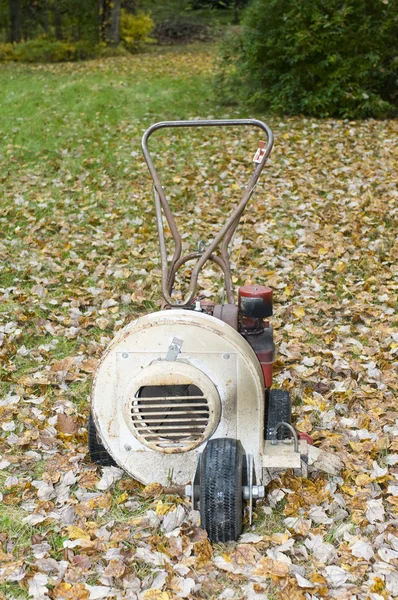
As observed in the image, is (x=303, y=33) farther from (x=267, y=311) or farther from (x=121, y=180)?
(x=267, y=311)

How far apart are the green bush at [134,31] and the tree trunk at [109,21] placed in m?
0.50

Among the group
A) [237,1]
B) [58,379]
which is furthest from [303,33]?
[237,1]

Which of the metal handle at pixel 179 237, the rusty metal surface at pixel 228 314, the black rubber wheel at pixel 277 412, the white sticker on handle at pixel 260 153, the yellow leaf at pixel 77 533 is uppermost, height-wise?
the white sticker on handle at pixel 260 153

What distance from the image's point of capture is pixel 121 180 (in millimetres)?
8930

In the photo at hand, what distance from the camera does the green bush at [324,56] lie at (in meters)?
10.3

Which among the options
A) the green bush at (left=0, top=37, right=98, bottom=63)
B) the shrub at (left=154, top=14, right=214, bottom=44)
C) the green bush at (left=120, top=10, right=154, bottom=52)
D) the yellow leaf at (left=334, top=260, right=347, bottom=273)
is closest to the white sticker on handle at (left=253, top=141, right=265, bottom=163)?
the yellow leaf at (left=334, top=260, right=347, bottom=273)

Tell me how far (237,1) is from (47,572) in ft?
103

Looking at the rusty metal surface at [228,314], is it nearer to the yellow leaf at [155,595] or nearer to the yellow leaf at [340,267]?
the yellow leaf at [155,595]

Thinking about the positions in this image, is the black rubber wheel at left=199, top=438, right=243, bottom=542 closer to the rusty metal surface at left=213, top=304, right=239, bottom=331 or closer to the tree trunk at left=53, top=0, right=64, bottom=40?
the rusty metal surface at left=213, top=304, right=239, bottom=331

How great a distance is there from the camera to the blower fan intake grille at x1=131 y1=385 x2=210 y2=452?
116 inches

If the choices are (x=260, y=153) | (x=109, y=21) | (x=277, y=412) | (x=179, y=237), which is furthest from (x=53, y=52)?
(x=277, y=412)

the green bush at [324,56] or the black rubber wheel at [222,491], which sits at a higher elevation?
the green bush at [324,56]

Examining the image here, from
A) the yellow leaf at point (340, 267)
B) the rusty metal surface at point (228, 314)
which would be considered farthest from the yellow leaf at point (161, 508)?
the yellow leaf at point (340, 267)

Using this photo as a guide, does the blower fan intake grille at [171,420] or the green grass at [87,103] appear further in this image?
the green grass at [87,103]
